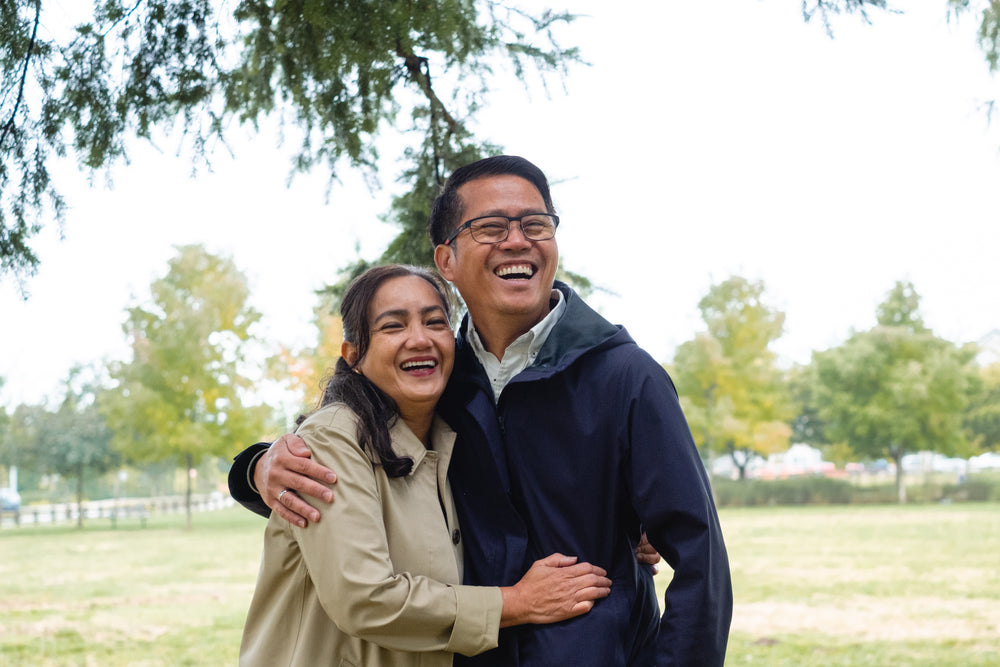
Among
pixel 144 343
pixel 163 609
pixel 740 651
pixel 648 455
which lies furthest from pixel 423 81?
pixel 144 343

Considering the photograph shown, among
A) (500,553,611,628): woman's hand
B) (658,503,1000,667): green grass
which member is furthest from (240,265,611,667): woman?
(658,503,1000,667): green grass

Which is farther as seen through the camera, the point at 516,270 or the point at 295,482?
the point at 516,270

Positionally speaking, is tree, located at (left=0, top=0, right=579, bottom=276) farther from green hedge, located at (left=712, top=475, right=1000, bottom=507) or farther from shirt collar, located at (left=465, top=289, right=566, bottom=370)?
green hedge, located at (left=712, top=475, right=1000, bottom=507)

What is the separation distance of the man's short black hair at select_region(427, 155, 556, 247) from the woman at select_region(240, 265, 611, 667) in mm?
194

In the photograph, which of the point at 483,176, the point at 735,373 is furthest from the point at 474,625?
the point at 735,373

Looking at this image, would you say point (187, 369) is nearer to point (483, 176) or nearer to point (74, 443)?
point (74, 443)

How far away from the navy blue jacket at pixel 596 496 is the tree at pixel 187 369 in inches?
1094

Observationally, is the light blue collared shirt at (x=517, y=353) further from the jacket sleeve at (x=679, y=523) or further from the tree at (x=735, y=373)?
the tree at (x=735, y=373)

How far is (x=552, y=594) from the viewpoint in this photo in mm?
2350

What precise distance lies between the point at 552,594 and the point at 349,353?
0.95m

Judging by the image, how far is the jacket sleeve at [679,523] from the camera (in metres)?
2.27

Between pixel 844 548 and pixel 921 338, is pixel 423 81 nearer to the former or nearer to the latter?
pixel 844 548

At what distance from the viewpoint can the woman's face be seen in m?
2.63

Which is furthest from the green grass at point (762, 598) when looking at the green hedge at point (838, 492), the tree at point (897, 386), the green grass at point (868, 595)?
the tree at point (897, 386)
